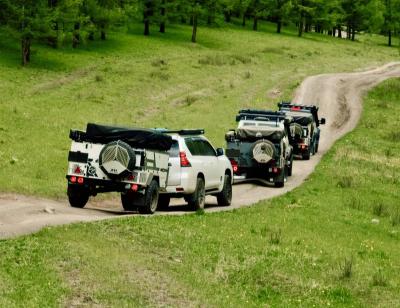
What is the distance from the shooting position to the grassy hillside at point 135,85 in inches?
1312

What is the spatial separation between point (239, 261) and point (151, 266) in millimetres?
1950

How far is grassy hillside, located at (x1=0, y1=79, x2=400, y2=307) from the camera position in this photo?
1221 centimetres

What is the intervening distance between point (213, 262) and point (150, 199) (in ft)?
20.2

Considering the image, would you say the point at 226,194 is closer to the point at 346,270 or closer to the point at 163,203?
the point at 163,203

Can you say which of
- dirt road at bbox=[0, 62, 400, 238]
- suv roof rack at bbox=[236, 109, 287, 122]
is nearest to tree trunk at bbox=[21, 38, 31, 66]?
dirt road at bbox=[0, 62, 400, 238]

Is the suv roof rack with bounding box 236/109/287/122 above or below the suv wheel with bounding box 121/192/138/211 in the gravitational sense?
above

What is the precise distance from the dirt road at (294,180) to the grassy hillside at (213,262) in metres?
1.69

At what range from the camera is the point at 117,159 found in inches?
794

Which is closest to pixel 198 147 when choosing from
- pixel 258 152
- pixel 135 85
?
pixel 258 152

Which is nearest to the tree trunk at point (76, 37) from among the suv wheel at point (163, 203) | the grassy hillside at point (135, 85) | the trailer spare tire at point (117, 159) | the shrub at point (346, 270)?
the grassy hillside at point (135, 85)

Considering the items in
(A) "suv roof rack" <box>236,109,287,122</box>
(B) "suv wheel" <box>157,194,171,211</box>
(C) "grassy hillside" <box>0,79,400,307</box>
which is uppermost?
(A) "suv roof rack" <box>236,109,287,122</box>

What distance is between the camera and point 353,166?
38.2 m

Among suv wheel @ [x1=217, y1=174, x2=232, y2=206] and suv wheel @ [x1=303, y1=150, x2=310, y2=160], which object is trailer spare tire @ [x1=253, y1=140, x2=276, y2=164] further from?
suv wheel @ [x1=303, y1=150, x2=310, y2=160]

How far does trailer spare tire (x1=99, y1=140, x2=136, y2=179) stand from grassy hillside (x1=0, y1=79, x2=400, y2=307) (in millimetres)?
1930
